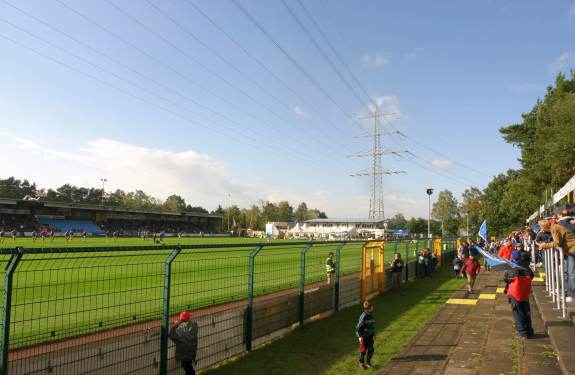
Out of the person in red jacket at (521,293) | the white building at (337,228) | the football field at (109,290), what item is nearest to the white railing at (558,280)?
the person in red jacket at (521,293)

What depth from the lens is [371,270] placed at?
51.1 feet

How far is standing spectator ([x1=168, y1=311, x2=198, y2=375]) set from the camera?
6.30 meters

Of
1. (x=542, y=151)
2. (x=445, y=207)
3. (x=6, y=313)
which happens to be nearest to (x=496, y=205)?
(x=542, y=151)

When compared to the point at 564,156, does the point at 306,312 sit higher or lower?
lower

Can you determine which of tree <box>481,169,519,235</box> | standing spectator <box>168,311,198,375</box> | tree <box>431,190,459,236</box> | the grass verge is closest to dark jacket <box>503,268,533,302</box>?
the grass verge

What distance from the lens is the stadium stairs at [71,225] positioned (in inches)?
2864

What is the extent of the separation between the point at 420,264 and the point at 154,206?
154 m

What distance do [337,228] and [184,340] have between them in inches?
4697

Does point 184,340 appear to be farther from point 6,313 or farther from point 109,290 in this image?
point 109,290

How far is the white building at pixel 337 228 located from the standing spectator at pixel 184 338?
94.3 meters

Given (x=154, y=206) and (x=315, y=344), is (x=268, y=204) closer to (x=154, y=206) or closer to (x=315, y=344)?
(x=154, y=206)

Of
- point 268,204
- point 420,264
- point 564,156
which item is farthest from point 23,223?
point 268,204

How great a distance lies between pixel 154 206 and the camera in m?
166

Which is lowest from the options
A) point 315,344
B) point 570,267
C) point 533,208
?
point 315,344
